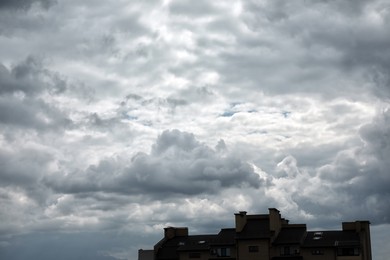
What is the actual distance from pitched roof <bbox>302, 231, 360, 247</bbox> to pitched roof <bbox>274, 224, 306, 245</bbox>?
1.08 m

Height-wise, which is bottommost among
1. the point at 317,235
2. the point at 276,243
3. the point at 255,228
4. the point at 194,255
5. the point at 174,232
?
the point at 194,255

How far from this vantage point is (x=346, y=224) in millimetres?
100250

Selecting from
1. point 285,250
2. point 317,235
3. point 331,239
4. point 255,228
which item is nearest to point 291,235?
point 285,250

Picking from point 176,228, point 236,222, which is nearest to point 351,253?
point 236,222

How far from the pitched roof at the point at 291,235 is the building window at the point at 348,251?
6143 mm

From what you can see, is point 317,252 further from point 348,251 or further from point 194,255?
point 194,255

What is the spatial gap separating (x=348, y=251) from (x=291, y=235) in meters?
9.60

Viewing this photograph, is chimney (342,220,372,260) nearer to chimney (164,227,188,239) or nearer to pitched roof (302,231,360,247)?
pitched roof (302,231,360,247)

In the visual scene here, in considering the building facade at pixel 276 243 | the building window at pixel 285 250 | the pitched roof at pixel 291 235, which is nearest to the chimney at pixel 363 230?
the building facade at pixel 276 243

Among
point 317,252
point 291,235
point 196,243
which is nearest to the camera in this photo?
point 317,252

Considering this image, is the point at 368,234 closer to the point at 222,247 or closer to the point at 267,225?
the point at 267,225

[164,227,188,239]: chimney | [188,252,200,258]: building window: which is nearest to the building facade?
[188,252,200,258]: building window

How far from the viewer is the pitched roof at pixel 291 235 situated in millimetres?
97812

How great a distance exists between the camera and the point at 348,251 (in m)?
94.1
